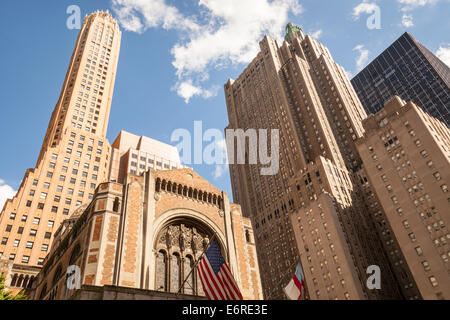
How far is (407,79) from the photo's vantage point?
15762 centimetres

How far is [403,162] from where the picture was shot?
8062 cm

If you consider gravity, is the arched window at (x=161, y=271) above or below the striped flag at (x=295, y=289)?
above

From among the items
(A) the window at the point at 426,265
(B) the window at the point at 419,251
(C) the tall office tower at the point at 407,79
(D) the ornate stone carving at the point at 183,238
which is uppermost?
(C) the tall office tower at the point at 407,79

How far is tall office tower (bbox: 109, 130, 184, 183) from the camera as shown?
11881cm

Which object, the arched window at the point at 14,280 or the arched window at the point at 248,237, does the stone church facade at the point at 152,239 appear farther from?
the arched window at the point at 14,280

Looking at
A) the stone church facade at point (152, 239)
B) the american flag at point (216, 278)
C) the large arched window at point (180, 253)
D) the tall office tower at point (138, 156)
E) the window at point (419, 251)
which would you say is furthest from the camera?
the tall office tower at point (138, 156)

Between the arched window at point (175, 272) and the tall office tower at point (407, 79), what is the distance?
13813 centimetres

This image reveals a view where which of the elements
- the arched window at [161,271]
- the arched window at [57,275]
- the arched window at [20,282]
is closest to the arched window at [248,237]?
the arched window at [161,271]

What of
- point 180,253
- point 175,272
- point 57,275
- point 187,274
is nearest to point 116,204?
point 180,253

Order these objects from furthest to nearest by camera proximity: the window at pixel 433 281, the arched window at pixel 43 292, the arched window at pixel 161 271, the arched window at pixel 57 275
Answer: the window at pixel 433 281 < the arched window at pixel 43 292 < the arched window at pixel 57 275 < the arched window at pixel 161 271

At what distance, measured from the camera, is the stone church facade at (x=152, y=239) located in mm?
29469

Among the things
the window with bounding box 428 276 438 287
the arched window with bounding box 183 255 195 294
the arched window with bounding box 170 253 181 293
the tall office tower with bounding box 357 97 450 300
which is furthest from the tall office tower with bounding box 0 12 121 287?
the window with bounding box 428 276 438 287

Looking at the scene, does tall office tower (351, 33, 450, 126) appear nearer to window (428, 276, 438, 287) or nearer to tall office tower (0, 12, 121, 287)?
window (428, 276, 438, 287)
